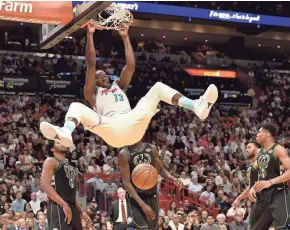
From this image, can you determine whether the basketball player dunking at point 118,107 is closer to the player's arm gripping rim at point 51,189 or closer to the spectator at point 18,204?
the player's arm gripping rim at point 51,189

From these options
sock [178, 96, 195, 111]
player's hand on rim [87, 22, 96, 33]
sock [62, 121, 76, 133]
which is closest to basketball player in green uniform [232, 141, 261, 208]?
sock [178, 96, 195, 111]

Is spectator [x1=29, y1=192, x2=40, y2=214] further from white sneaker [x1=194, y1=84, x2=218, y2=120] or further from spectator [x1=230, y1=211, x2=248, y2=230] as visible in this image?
white sneaker [x1=194, y1=84, x2=218, y2=120]

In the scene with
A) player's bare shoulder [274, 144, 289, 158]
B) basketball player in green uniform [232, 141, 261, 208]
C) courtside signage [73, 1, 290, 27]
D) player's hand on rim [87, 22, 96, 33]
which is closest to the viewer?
player's hand on rim [87, 22, 96, 33]

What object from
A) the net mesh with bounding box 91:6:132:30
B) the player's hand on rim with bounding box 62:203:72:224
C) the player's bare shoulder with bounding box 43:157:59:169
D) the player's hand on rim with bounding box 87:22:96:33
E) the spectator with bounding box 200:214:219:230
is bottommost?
the spectator with bounding box 200:214:219:230

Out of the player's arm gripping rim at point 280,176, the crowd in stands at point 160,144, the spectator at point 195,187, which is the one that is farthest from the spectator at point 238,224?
the player's arm gripping rim at point 280,176

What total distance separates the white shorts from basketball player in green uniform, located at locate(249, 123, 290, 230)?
6.08ft

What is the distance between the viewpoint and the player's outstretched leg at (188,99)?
6.94 meters

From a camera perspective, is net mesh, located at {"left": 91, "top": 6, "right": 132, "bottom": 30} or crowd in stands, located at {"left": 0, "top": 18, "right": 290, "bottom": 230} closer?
net mesh, located at {"left": 91, "top": 6, "right": 132, "bottom": 30}

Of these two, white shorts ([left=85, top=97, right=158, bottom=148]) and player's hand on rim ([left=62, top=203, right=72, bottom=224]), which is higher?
white shorts ([left=85, top=97, right=158, bottom=148])

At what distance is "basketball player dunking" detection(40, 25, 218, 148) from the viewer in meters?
6.96

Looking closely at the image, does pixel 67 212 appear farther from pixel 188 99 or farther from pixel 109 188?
pixel 109 188

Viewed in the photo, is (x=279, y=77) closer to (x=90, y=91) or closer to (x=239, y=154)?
(x=239, y=154)

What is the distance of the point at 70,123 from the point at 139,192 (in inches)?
75.4

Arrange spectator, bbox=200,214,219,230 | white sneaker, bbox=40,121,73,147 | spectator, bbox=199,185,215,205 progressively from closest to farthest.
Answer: white sneaker, bbox=40,121,73,147, spectator, bbox=200,214,219,230, spectator, bbox=199,185,215,205
